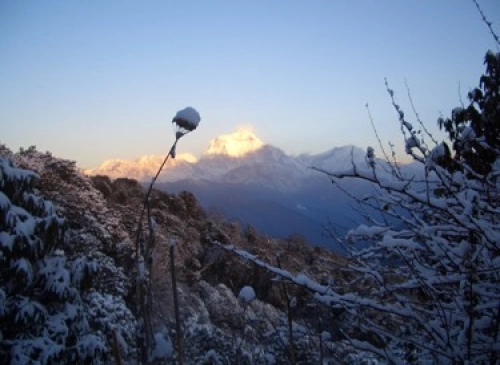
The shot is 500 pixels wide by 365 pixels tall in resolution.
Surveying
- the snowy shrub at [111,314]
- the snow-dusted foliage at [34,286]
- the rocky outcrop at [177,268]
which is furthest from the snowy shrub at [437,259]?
the snowy shrub at [111,314]

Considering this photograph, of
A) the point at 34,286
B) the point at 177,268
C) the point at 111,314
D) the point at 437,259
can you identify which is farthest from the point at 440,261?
the point at 177,268

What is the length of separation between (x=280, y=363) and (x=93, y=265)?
5.70 metres

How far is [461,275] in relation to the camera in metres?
1.80

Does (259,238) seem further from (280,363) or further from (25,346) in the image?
(25,346)

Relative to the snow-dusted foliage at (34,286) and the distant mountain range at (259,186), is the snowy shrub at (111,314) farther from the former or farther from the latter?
the distant mountain range at (259,186)

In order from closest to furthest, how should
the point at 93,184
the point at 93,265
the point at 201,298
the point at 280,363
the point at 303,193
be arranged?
the point at 93,265 → the point at 280,363 → the point at 201,298 → the point at 93,184 → the point at 303,193

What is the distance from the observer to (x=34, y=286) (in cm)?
468

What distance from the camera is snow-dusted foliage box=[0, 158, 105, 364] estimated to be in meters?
4.31

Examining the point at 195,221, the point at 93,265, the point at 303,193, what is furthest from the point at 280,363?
the point at 303,193

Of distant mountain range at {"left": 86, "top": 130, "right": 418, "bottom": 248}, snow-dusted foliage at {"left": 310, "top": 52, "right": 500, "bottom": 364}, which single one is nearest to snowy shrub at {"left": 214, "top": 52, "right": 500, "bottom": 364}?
snow-dusted foliage at {"left": 310, "top": 52, "right": 500, "bottom": 364}

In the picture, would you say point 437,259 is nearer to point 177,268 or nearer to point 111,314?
point 111,314

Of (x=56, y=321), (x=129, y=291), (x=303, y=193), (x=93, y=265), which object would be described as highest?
Result: (x=303, y=193)

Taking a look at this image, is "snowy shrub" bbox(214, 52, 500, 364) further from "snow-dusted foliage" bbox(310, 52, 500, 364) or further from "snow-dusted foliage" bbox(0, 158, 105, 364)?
"snow-dusted foliage" bbox(0, 158, 105, 364)

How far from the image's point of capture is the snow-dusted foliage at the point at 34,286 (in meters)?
4.31
